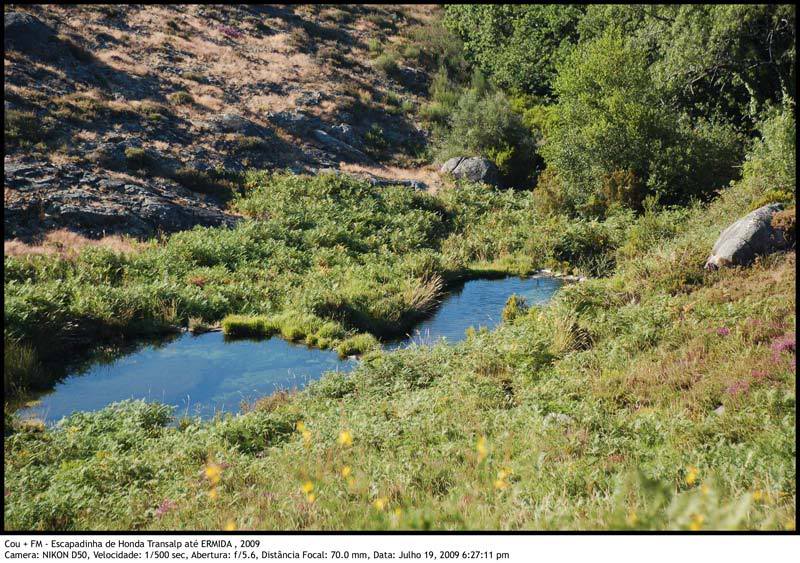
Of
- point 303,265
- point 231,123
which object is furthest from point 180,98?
point 303,265

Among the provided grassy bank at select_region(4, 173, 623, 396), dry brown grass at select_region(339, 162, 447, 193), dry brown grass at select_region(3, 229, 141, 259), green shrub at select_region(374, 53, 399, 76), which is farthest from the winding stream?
green shrub at select_region(374, 53, 399, 76)

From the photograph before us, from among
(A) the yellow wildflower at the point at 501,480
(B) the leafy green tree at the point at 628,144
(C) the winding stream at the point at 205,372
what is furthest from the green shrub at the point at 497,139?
(A) the yellow wildflower at the point at 501,480

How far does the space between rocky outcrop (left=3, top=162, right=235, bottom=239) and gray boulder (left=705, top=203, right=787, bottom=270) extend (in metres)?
17.4

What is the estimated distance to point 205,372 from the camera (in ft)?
44.4

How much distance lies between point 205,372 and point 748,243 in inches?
506

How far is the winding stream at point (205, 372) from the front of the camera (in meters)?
12.0

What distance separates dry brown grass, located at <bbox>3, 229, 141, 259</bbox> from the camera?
781 inches

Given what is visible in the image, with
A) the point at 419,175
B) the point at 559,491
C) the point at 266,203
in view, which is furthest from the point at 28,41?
the point at 559,491

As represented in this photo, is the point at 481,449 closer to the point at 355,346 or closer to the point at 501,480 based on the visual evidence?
the point at 501,480

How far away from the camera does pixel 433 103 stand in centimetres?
4262

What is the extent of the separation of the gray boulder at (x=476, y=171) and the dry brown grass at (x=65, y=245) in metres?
17.0

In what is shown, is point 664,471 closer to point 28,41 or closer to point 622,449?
point 622,449

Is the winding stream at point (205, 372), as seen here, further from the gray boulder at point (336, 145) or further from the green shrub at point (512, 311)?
the gray boulder at point (336, 145)

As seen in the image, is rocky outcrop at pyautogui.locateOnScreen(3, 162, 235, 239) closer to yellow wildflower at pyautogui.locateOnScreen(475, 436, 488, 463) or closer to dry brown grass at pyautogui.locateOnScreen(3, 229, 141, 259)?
dry brown grass at pyautogui.locateOnScreen(3, 229, 141, 259)
